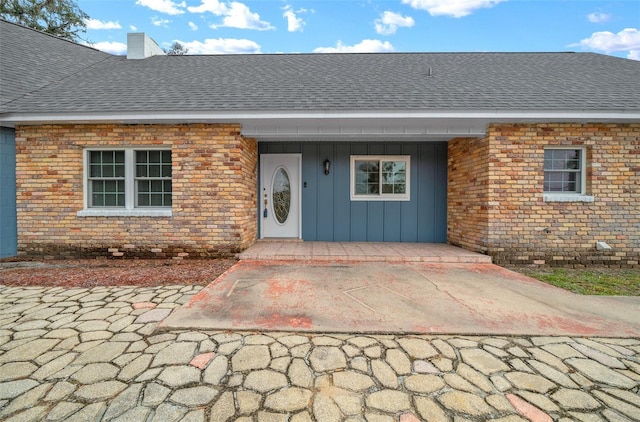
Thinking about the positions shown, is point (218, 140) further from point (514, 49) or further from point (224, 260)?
point (514, 49)

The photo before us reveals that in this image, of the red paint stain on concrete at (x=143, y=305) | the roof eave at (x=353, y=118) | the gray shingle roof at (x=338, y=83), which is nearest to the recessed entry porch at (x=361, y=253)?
the red paint stain on concrete at (x=143, y=305)

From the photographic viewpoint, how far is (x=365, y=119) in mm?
4996

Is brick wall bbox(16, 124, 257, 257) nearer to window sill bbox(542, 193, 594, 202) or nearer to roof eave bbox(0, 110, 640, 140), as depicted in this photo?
roof eave bbox(0, 110, 640, 140)

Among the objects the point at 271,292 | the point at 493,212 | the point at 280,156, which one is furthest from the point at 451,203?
the point at 271,292

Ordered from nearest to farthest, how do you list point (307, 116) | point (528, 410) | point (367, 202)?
point (528, 410)
point (307, 116)
point (367, 202)

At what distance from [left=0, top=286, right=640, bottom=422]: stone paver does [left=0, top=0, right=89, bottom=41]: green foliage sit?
19.6m

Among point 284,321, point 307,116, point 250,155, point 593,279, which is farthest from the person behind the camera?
point 250,155

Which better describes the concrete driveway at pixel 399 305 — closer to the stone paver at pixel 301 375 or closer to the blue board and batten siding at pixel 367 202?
the stone paver at pixel 301 375

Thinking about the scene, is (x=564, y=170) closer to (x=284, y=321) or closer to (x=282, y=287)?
(x=282, y=287)

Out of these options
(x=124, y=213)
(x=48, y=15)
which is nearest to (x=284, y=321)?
(x=124, y=213)

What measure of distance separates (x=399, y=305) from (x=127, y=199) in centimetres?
534

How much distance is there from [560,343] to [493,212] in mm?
3354

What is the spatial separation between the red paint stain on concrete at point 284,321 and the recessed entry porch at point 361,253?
2318 millimetres

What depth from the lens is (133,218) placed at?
209 inches
